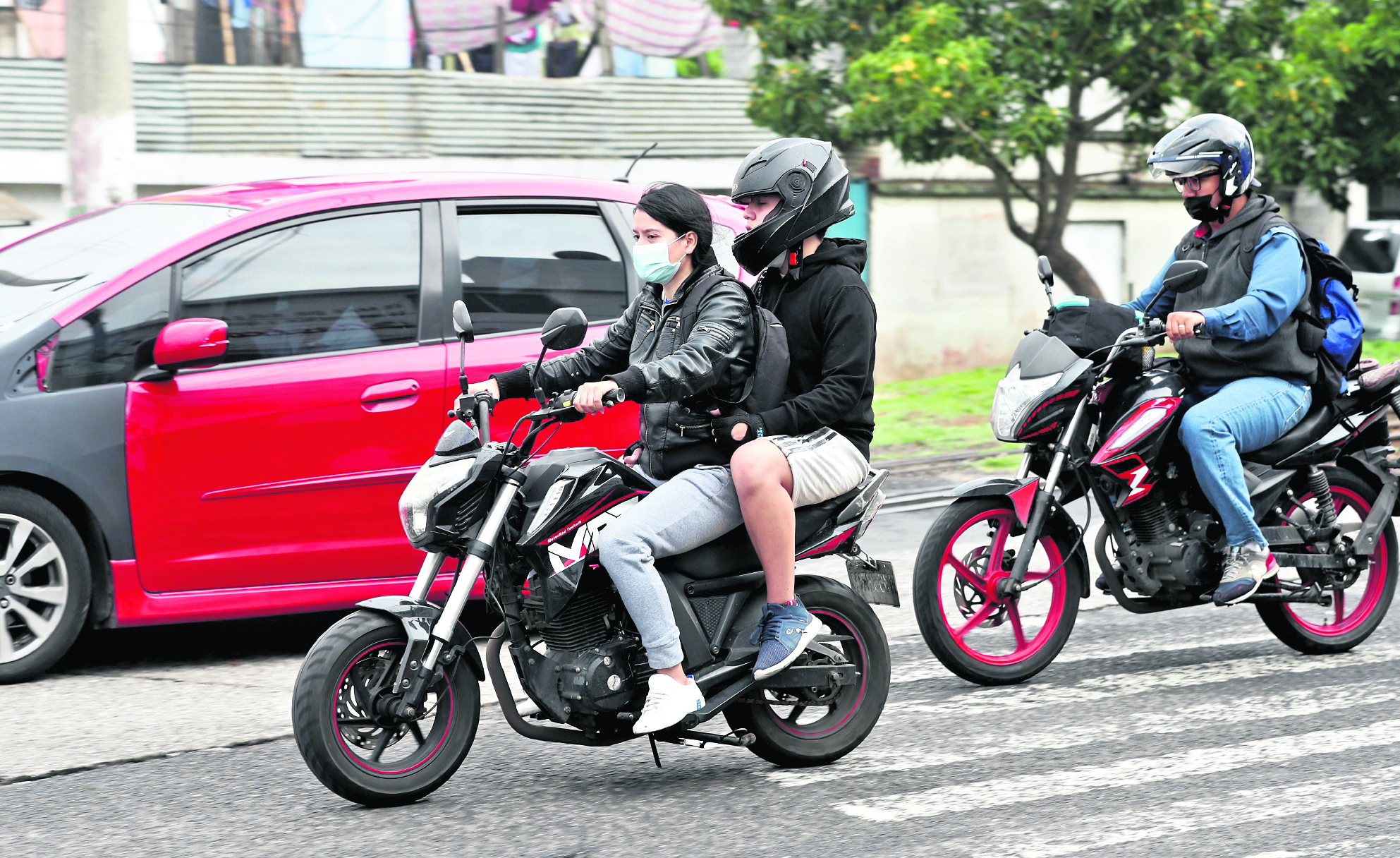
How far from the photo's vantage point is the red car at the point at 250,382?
18.7 feet

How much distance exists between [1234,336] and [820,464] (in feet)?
6.34

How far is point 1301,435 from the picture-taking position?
19.8 ft

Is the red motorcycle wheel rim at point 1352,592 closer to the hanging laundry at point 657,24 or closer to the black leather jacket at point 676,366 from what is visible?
the black leather jacket at point 676,366

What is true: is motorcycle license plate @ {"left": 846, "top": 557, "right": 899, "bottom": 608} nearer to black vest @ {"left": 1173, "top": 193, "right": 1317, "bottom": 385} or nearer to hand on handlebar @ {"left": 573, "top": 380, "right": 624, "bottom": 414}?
hand on handlebar @ {"left": 573, "top": 380, "right": 624, "bottom": 414}

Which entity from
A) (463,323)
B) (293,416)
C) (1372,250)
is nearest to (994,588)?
(463,323)

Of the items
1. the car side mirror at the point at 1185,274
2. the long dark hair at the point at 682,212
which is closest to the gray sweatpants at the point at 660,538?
the long dark hair at the point at 682,212

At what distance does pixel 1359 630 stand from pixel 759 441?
3053mm

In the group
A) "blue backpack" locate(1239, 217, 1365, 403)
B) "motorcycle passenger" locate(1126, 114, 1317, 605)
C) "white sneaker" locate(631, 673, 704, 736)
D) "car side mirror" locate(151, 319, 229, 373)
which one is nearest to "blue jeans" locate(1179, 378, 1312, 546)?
"motorcycle passenger" locate(1126, 114, 1317, 605)

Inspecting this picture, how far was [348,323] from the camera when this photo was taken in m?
6.23

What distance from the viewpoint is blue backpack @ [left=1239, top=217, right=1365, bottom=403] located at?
5.97 m

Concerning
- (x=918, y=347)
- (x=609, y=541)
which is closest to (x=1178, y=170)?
(x=609, y=541)

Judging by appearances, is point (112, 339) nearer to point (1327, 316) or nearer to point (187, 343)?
point (187, 343)

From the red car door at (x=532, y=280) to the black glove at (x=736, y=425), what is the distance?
1.82 meters

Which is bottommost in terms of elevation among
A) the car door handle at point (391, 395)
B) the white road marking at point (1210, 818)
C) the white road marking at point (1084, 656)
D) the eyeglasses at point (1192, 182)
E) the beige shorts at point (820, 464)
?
the white road marking at point (1084, 656)
